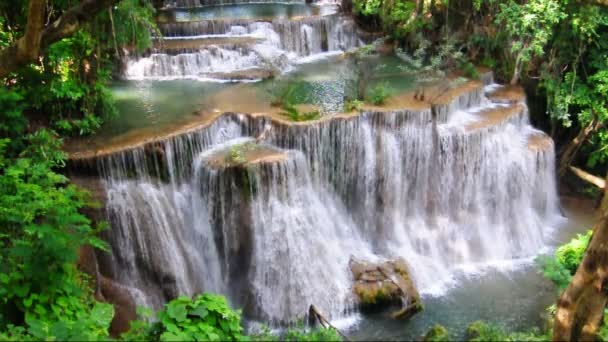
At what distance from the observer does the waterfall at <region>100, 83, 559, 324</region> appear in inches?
322

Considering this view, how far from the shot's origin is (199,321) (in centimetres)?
498

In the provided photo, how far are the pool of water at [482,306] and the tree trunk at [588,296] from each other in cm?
258

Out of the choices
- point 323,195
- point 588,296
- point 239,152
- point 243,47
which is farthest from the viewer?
point 243,47

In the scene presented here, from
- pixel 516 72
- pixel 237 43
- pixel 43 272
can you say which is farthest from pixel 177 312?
pixel 516 72

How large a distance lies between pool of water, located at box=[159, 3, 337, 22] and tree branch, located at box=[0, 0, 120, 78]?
10540 mm

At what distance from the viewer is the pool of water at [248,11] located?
16031mm

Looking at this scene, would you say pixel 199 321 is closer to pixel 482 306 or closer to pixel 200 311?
pixel 200 311

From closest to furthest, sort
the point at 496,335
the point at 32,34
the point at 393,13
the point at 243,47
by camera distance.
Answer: the point at 32,34, the point at 496,335, the point at 243,47, the point at 393,13

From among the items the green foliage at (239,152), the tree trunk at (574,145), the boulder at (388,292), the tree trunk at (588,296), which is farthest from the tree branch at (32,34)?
the tree trunk at (574,145)

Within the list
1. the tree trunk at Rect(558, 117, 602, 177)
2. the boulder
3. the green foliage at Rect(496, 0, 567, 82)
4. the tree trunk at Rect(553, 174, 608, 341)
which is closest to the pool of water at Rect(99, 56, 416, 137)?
the green foliage at Rect(496, 0, 567, 82)

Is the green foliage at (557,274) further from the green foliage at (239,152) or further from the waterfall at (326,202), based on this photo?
the green foliage at (239,152)

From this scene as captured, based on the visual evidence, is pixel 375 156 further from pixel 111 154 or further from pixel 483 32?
pixel 483 32

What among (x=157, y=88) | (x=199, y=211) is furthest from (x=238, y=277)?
(x=157, y=88)

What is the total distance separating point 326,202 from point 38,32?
221 inches
